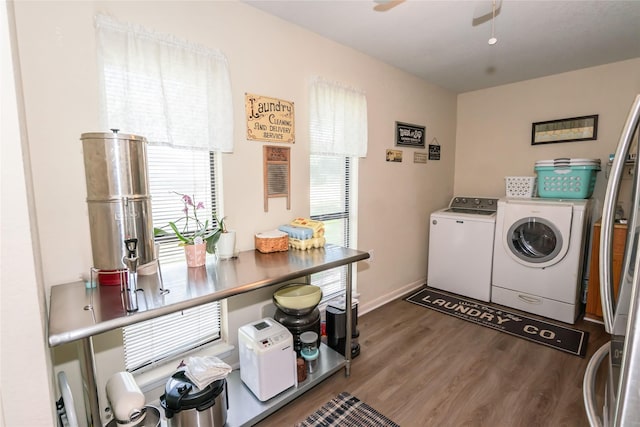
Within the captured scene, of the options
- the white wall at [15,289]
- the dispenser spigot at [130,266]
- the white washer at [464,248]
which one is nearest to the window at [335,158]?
the white washer at [464,248]

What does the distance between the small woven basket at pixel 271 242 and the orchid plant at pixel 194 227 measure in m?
0.24

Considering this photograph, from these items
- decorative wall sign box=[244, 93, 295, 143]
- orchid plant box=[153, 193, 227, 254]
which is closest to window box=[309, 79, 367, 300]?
decorative wall sign box=[244, 93, 295, 143]

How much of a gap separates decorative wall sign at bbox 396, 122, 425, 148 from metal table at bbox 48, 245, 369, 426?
171cm

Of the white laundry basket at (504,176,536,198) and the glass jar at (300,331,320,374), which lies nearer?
the glass jar at (300,331,320,374)

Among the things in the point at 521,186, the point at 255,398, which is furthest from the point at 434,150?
the point at 255,398

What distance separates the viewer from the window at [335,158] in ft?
7.90

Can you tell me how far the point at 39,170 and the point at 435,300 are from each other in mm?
3431

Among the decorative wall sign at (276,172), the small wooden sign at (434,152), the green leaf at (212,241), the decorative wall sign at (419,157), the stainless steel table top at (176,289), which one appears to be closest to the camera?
the stainless steel table top at (176,289)

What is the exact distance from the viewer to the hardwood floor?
174 centimetres

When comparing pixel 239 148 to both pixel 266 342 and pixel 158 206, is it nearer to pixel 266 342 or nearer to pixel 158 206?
pixel 158 206

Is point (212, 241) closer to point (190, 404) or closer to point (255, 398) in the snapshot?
point (190, 404)

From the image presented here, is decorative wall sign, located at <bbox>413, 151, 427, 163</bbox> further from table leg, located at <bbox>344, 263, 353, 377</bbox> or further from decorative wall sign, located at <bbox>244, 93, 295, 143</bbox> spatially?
table leg, located at <bbox>344, 263, 353, 377</bbox>

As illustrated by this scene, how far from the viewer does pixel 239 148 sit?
6.46 ft

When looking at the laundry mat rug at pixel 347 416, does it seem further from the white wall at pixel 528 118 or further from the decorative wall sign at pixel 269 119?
the white wall at pixel 528 118
